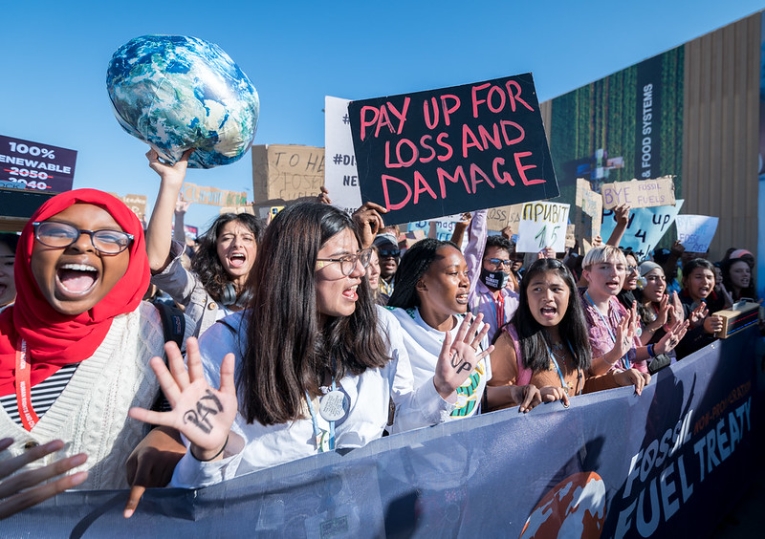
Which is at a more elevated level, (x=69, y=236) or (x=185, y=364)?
(x=69, y=236)

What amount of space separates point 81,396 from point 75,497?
0.28 metres

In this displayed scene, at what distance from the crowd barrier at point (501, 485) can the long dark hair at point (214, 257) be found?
4.98ft

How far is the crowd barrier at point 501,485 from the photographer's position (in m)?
1.15

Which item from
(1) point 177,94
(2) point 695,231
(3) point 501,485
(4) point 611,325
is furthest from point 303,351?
(2) point 695,231

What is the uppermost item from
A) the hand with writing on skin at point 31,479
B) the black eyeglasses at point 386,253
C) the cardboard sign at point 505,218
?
the cardboard sign at point 505,218

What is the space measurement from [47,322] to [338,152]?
2.55 m

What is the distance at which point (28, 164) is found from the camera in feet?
16.2

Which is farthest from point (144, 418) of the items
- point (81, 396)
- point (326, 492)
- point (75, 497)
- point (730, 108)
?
point (730, 108)

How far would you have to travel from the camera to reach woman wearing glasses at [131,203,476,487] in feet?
4.52

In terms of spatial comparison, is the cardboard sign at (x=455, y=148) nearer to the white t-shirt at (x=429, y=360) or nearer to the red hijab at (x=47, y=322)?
the white t-shirt at (x=429, y=360)

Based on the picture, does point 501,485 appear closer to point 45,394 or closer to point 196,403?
point 196,403

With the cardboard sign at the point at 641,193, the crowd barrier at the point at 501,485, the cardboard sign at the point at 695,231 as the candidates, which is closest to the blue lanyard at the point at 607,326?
the crowd barrier at the point at 501,485

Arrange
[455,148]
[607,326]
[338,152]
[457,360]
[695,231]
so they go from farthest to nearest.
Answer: [695,231] < [338,152] < [607,326] < [455,148] < [457,360]

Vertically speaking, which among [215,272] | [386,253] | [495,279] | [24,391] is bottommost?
[24,391]
